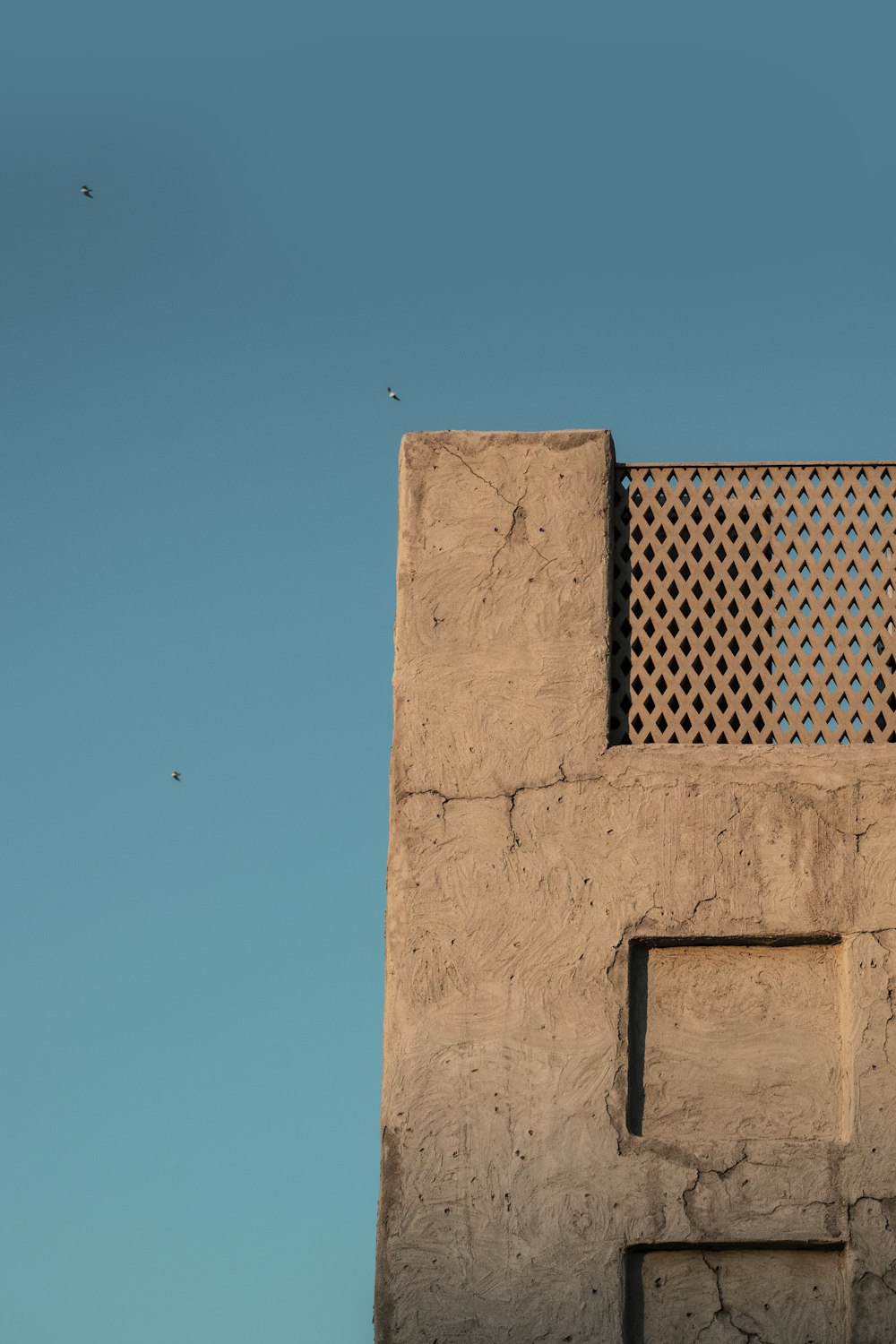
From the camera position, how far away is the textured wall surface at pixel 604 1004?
26.1 ft

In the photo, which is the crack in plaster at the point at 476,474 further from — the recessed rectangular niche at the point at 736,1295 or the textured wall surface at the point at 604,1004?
the recessed rectangular niche at the point at 736,1295

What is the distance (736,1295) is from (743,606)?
307 cm

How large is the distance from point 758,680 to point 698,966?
1374mm

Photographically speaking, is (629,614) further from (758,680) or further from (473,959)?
(473,959)

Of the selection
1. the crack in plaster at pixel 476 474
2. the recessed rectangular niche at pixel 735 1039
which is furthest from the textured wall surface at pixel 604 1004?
the crack in plaster at pixel 476 474

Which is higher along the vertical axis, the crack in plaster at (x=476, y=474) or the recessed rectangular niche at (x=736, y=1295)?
the crack in plaster at (x=476, y=474)

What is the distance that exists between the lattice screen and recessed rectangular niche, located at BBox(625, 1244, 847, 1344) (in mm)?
2253

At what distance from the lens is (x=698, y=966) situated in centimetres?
835

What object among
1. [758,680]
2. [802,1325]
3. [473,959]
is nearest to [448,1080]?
[473,959]

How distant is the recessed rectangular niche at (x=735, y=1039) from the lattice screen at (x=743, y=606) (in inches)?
39.5

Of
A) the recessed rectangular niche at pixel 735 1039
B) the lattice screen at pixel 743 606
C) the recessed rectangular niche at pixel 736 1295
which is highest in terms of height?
the lattice screen at pixel 743 606

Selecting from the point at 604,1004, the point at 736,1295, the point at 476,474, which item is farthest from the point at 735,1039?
the point at 476,474

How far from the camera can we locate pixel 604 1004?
819cm

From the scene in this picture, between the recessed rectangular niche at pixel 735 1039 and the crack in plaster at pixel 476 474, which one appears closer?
the recessed rectangular niche at pixel 735 1039
